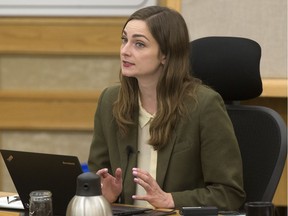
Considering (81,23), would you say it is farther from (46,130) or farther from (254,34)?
(254,34)

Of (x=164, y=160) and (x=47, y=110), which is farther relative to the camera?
(x=47, y=110)

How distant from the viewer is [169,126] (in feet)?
9.17

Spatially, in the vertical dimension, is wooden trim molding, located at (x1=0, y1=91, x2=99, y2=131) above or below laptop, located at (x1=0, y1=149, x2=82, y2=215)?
above

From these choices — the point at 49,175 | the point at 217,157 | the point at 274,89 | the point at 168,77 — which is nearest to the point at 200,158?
the point at 217,157

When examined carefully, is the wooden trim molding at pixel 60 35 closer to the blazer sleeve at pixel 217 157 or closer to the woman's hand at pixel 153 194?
the blazer sleeve at pixel 217 157

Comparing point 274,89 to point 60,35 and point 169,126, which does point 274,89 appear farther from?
point 169,126

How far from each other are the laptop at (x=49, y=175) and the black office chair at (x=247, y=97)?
633 millimetres

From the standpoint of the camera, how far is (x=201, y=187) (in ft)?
9.35

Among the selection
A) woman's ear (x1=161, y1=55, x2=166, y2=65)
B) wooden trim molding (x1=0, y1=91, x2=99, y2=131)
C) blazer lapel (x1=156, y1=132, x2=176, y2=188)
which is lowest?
blazer lapel (x1=156, y1=132, x2=176, y2=188)

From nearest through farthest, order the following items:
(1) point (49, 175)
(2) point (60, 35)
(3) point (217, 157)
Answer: (1) point (49, 175) < (3) point (217, 157) < (2) point (60, 35)

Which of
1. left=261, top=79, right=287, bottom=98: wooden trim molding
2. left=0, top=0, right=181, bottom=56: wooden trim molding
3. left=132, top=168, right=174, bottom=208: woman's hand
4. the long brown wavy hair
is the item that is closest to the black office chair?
the long brown wavy hair

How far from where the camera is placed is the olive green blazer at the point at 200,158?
274 cm

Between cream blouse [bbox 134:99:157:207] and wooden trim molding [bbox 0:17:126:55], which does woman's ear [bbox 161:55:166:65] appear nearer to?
cream blouse [bbox 134:99:157:207]

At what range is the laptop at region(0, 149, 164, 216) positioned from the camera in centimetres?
224
